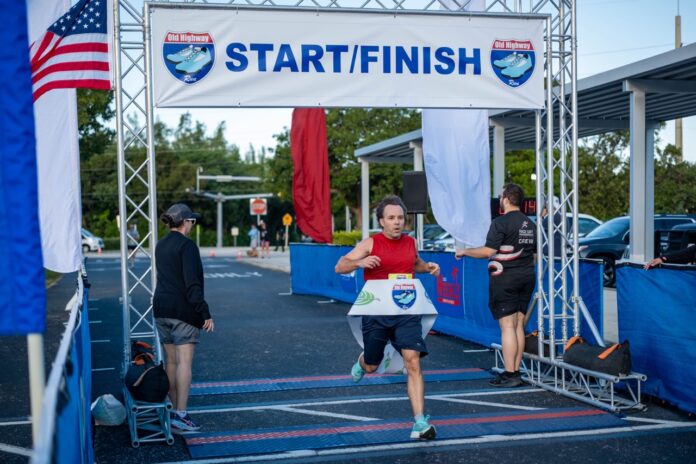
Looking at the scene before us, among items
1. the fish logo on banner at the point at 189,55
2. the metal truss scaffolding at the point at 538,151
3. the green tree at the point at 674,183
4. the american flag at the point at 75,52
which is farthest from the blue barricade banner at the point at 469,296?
the green tree at the point at 674,183

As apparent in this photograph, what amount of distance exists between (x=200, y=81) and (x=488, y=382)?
173 inches

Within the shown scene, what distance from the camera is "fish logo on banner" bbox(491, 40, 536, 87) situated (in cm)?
889

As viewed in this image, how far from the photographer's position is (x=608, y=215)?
39.8 m

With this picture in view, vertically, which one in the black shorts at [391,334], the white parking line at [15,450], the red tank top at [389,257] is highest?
the red tank top at [389,257]

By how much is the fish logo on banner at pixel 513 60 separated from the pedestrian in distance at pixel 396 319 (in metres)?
2.88

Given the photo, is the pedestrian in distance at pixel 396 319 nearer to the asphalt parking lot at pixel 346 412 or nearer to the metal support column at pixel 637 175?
the asphalt parking lot at pixel 346 412

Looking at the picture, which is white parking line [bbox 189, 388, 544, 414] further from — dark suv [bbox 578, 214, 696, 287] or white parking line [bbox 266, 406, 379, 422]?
dark suv [bbox 578, 214, 696, 287]

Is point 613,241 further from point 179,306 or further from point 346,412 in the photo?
point 179,306

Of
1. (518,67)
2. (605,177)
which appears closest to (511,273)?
(518,67)

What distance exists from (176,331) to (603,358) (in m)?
3.90

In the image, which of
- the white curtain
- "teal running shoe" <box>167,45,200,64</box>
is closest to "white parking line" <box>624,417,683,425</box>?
the white curtain

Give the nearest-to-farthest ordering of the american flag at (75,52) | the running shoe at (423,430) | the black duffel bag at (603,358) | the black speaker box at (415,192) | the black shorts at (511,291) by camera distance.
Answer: the running shoe at (423,430), the black duffel bag at (603,358), the american flag at (75,52), the black shorts at (511,291), the black speaker box at (415,192)

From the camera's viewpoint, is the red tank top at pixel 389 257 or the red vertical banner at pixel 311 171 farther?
the red vertical banner at pixel 311 171

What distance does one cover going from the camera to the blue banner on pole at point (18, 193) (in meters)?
2.73
